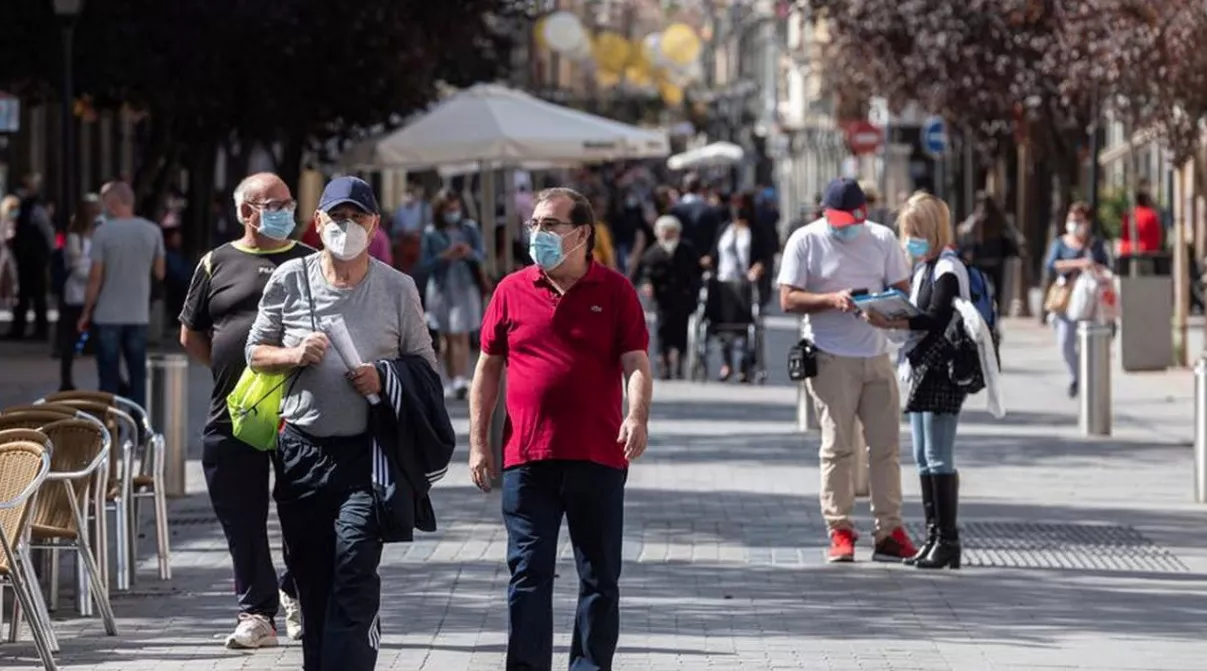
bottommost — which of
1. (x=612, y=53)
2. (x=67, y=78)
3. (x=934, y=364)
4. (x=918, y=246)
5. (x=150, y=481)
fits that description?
(x=150, y=481)

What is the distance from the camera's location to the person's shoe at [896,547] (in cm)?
1251

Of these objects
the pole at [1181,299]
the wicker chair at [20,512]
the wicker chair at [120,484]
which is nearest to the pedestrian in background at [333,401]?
the wicker chair at [20,512]

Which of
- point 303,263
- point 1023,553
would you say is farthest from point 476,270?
point 303,263

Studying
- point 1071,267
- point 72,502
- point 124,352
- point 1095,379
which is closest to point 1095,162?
point 1071,267

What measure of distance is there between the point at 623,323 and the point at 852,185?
13.5 ft

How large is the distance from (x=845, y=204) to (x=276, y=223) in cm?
344

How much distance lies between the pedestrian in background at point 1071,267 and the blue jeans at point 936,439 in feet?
34.8

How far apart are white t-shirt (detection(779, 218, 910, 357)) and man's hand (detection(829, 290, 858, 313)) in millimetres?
142

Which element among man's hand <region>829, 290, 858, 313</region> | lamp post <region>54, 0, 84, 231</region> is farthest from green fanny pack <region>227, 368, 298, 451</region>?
lamp post <region>54, 0, 84, 231</region>

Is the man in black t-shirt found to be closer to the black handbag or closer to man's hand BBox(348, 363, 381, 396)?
man's hand BBox(348, 363, 381, 396)

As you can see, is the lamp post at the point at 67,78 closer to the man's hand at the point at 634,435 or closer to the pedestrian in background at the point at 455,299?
the pedestrian in background at the point at 455,299

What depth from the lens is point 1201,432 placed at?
596 inches

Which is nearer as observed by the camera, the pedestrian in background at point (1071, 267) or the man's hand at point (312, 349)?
the man's hand at point (312, 349)

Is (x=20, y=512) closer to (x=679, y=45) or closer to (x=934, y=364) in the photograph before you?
(x=934, y=364)
